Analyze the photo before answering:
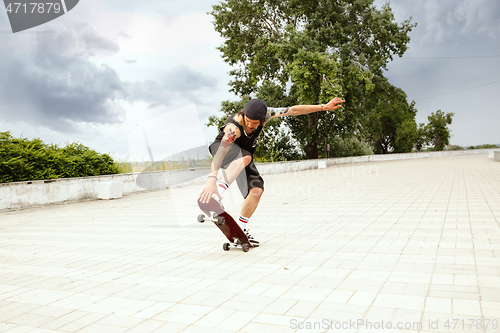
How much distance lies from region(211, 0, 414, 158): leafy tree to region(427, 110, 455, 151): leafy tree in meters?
39.2

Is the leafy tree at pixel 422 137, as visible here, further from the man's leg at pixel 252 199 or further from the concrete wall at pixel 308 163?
the man's leg at pixel 252 199

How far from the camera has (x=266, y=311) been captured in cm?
287

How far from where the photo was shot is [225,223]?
15.4 ft

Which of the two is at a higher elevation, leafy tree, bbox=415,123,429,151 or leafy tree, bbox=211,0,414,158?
leafy tree, bbox=211,0,414,158

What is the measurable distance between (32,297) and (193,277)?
1529 mm

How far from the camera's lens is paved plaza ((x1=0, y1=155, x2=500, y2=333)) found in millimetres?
2732

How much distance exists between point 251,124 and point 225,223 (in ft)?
4.33

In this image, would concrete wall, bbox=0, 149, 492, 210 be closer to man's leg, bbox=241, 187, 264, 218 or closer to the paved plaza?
the paved plaza

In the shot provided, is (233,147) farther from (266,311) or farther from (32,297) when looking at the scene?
(32,297)

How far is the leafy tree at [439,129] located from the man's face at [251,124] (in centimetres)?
6613

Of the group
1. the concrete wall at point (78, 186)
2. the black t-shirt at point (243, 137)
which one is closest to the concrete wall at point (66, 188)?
the concrete wall at point (78, 186)

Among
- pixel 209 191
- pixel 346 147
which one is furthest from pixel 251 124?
pixel 346 147

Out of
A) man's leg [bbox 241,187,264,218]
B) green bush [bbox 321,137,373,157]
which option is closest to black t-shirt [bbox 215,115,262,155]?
man's leg [bbox 241,187,264,218]

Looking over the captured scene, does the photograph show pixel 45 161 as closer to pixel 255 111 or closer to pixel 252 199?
pixel 252 199
